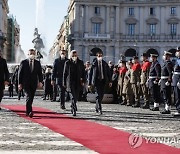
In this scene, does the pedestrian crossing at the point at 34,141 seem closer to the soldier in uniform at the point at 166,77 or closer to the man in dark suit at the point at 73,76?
the man in dark suit at the point at 73,76

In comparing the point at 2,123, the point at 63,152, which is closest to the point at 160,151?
the point at 63,152

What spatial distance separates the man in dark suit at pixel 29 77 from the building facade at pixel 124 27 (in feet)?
242

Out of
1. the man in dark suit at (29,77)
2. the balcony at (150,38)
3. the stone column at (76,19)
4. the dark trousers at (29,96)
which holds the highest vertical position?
the stone column at (76,19)

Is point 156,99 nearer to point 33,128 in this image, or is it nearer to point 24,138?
point 33,128

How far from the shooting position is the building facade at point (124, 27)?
8644cm

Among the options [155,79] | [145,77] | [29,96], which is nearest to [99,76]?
[29,96]

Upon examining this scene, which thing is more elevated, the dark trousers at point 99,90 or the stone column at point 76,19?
the stone column at point 76,19

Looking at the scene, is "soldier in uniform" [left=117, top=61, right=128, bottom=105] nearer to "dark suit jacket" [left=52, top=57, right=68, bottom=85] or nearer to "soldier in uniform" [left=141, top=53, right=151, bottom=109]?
"soldier in uniform" [left=141, top=53, right=151, bottom=109]

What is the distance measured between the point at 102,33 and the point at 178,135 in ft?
261

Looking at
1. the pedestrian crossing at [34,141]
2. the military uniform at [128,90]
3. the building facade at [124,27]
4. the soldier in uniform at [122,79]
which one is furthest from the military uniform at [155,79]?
the building facade at [124,27]

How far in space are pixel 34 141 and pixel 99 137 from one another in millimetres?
1245

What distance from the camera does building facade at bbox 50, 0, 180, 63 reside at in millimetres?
86438

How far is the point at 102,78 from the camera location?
548 inches

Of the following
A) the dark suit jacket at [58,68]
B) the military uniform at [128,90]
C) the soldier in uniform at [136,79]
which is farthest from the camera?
the military uniform at [128,90]
